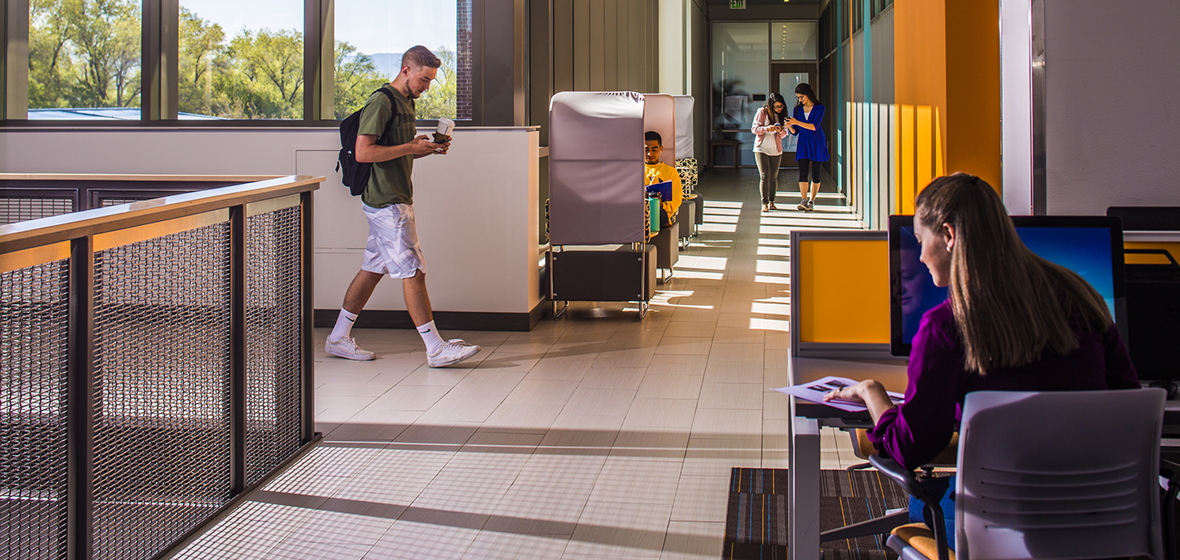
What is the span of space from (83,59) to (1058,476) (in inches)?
287

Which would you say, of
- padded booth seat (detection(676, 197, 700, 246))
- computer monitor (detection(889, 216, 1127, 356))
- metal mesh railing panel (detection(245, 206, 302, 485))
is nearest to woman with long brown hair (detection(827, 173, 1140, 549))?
computer monitor (detection(889, 216, 1127, 356))

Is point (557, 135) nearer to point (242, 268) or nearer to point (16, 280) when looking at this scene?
point (242, 268)

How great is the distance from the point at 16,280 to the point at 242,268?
3.84ft

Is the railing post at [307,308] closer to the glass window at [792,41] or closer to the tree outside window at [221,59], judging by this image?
the tree outside window at [221,59]

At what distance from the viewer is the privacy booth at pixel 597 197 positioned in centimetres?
648

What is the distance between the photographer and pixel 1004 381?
6.21ft

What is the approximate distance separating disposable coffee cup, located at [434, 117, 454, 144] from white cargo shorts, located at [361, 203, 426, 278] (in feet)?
1.27

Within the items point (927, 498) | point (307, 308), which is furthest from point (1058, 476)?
point (307, 308)

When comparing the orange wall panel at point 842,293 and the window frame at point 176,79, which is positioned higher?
the window frame at point 176,79

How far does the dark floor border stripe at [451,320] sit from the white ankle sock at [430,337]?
1048 millimetres

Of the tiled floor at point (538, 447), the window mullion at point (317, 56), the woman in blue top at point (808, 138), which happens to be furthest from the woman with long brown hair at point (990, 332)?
the woman in blue top at point (808, 138)

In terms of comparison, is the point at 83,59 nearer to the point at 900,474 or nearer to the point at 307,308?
the point at 307,308

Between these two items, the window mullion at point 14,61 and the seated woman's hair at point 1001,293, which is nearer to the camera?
the seated woman's hair at point 1001,293

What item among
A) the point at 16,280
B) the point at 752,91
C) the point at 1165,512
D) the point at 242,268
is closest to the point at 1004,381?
the point at 1165,512
